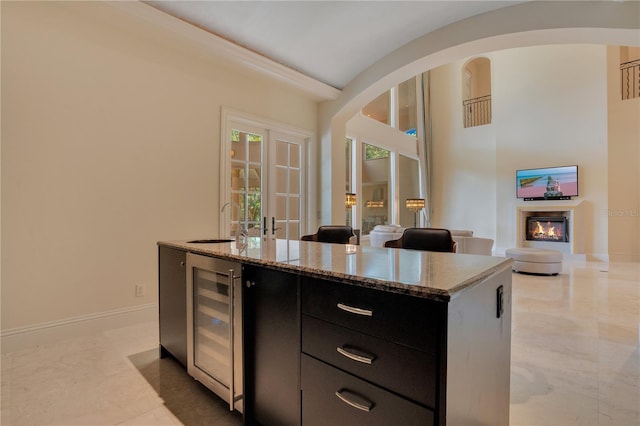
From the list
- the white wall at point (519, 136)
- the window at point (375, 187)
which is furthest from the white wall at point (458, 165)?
the window at point (375, 187)

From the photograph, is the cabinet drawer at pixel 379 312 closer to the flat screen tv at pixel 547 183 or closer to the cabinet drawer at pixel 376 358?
the cabinet drawer at pixel 376 358

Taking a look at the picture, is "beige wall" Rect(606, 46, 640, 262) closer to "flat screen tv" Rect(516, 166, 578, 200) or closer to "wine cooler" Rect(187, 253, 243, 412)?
"flat screen tv" Rect(516, 166, 578, 200)

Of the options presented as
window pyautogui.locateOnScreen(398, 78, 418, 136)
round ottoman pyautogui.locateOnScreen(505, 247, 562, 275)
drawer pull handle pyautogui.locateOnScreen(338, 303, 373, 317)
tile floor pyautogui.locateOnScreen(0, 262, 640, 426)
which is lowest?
tile floor pyautogui.locateOnScreen(0, 262, 640, 426)

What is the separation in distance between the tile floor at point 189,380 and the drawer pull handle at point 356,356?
90 centimetres

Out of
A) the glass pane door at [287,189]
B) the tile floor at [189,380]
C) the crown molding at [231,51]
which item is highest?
the crown molding at [231,51]

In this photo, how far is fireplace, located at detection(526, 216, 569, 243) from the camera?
24.0 ft

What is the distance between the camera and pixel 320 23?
3.41 metres

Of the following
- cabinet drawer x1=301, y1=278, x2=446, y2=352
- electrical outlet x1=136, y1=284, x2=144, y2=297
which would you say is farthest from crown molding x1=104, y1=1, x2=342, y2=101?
cabinet drawer x1=301, y1=278, x2=446, y2=352

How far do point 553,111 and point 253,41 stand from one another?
7452 mm

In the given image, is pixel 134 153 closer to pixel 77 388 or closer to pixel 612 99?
pixel 77 388

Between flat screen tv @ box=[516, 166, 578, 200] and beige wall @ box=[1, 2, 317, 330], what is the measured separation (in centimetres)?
754

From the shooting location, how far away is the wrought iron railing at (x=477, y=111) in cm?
922

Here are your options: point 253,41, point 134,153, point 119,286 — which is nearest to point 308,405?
point 119,286

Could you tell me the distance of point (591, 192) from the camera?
275 inches
